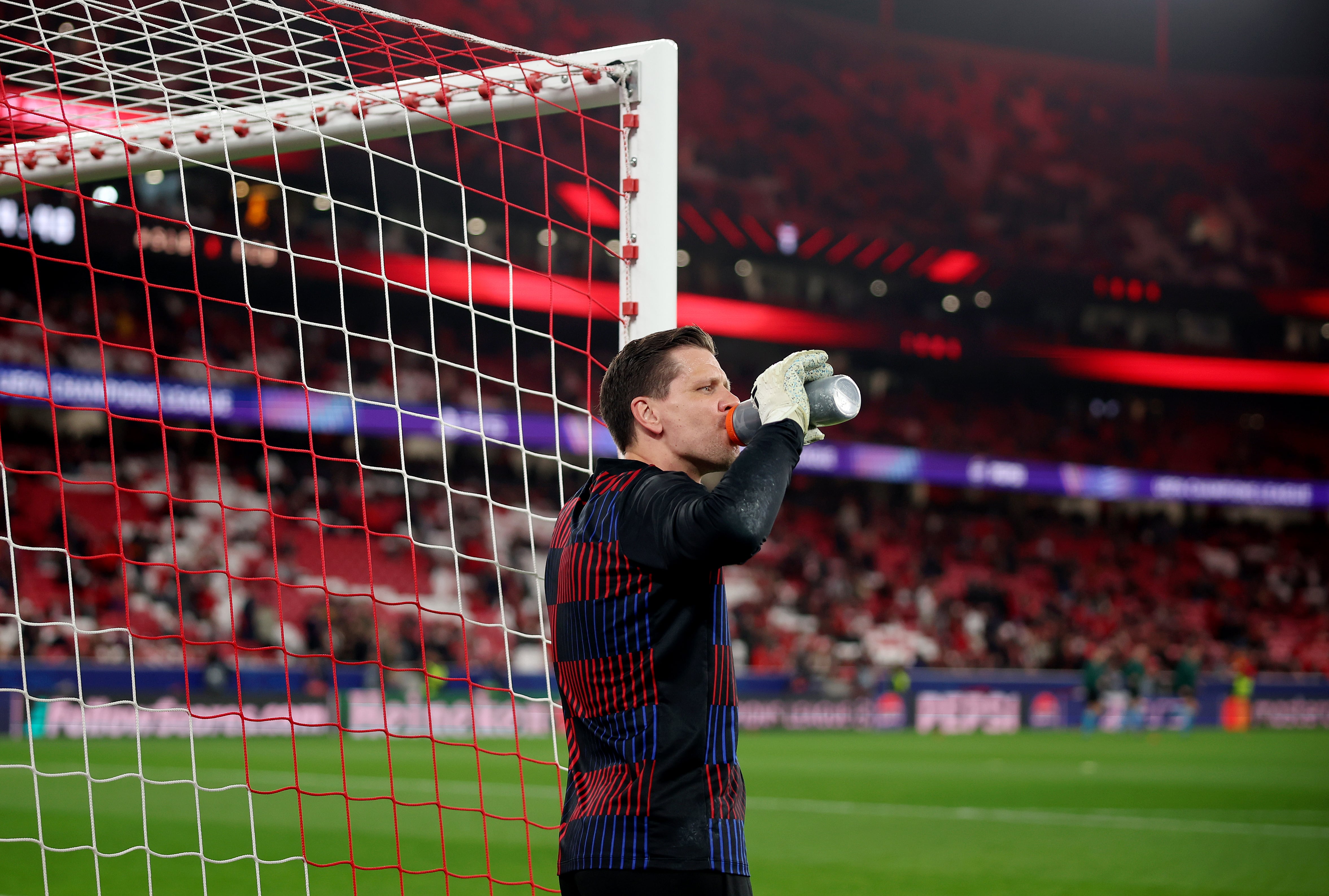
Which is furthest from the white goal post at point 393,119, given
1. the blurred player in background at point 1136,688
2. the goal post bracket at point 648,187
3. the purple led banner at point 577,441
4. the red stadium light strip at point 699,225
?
the red stadium light strip at point 699,225

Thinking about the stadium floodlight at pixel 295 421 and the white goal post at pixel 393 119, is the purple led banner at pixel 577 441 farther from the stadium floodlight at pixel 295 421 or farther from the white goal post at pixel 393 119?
the white goal post at pixel 393 119

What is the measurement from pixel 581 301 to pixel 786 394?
24.2m

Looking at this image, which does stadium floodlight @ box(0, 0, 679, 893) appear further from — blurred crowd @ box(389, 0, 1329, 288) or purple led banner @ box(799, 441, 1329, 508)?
purple led banner @ box(799, 441, 1329, 508)

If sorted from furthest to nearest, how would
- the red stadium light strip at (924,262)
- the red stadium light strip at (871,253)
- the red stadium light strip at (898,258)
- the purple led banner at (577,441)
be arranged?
1. the red stadium light strip at (924,262)
2. the red stadium light strip at (898,258)
3. the red stadium light strip at (871,253)
4. the purple led banner at (577,441)

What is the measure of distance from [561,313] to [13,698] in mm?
15223

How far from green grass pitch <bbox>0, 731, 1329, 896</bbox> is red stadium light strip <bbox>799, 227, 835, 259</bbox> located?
1782 cm

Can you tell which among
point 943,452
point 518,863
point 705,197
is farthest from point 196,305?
point 518,863

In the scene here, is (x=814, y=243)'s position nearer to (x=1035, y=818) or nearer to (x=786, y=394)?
(x=1035, y=818)

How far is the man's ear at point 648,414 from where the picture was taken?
236 cm

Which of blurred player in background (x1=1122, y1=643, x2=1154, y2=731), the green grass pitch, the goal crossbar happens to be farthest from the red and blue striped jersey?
blurred player in background (x1=1122, y1=643, x2=1154, y2=731)

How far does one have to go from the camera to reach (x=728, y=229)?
2992 centimetres

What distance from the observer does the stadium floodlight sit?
Result: 171 inches

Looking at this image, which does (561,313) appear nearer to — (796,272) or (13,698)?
(796,272)

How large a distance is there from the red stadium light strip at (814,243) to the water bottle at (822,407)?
29493 millimetres
